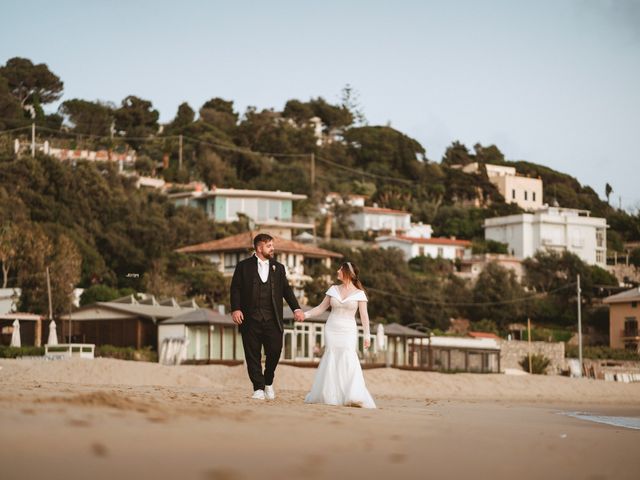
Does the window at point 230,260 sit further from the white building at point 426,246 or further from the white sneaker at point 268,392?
the white sneaker at point 268,392

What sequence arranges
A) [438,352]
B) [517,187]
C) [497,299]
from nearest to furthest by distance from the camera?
[438,352] < [497,299] < [517,187]

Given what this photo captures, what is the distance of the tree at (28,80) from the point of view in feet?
319

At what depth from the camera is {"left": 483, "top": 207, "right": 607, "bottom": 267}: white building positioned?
81.1m

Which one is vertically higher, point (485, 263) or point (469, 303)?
point (485, 263)

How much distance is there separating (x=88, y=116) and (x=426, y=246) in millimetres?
35939

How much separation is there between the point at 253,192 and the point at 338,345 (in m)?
62.5

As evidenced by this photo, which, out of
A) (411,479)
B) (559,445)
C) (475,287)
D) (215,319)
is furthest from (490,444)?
(475,287)

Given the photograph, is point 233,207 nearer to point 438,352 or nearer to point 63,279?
point 438,352

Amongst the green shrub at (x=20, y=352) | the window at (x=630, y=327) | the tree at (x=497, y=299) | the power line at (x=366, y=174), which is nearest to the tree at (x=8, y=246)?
the green shrub at (x=20, y=352)

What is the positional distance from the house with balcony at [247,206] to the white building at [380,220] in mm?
9049

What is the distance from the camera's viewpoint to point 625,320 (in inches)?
2392

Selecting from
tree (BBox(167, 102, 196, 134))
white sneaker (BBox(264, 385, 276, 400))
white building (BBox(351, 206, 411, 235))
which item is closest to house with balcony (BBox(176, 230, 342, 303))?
white building (BBox(351, 206, 411, 235))

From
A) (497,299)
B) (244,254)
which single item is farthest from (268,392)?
(497,299)

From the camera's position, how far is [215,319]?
107 feet
